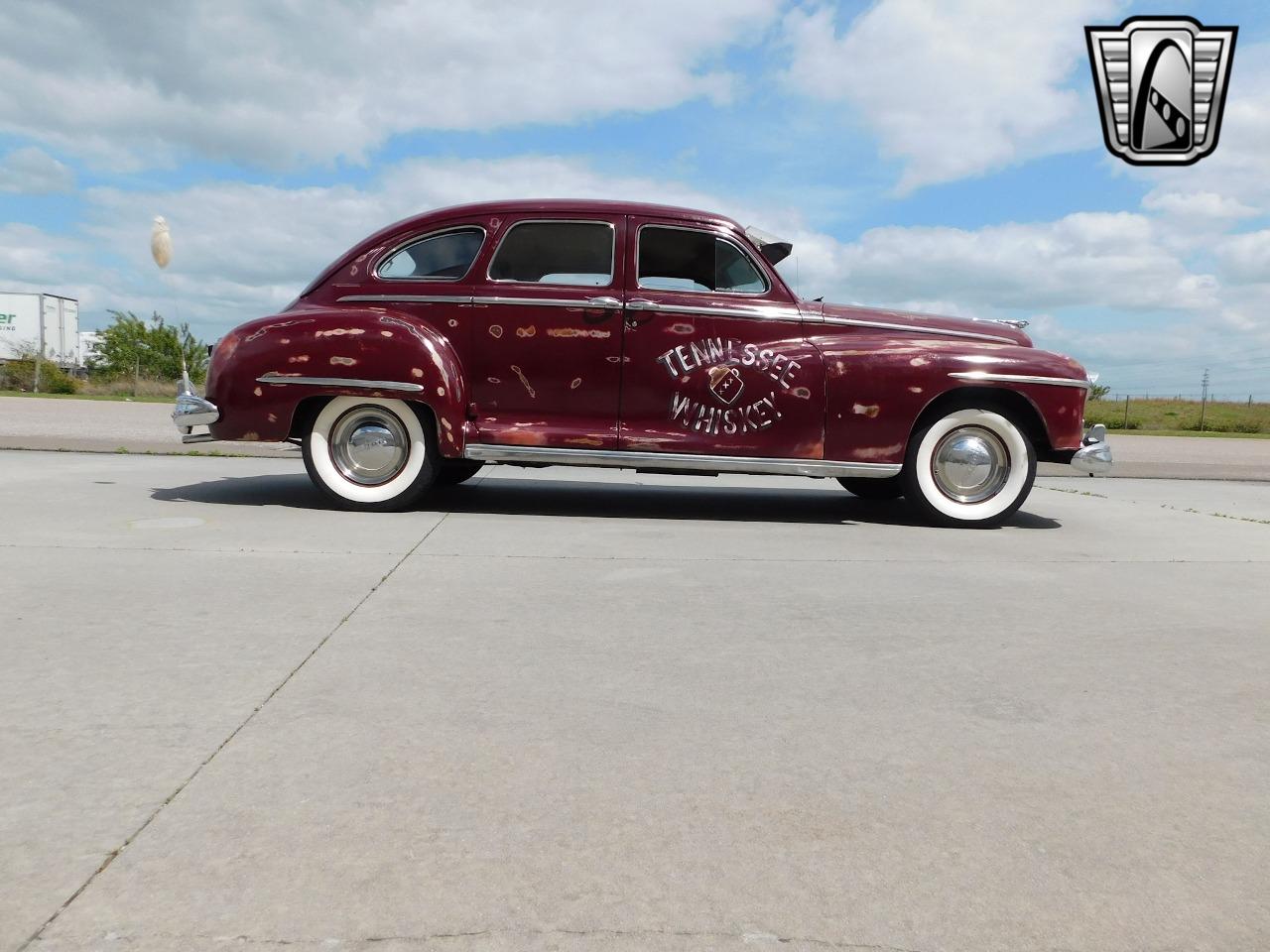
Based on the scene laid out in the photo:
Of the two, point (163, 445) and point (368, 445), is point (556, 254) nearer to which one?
point (368, 445)

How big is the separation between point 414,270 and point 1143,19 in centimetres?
672

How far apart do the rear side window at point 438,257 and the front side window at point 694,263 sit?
3.54 feet

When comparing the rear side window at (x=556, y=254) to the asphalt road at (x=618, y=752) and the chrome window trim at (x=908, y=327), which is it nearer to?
the chrome window trim at (x=908, y=327)

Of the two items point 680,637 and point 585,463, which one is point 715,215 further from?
point 680,637

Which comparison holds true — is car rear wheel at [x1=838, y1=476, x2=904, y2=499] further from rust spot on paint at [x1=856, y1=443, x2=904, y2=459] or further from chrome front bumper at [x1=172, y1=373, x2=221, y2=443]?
chrome front bumper at [x1=172, y1=373, x2=221, y2=443]

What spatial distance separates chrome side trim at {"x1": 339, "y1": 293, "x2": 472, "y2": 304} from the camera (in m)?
6.41

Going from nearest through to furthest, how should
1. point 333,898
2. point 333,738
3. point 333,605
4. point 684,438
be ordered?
point 333,898 < point 333,738 < point 333,605 < point 684,438

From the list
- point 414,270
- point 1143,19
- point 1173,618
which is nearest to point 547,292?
point 414,270

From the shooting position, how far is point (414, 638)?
3.37 m

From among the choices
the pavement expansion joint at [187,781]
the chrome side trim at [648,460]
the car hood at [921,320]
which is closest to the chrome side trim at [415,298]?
the chrome side trim at [648,460]

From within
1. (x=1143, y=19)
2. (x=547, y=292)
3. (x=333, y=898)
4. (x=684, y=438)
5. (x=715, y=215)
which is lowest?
(x=333, y=898)

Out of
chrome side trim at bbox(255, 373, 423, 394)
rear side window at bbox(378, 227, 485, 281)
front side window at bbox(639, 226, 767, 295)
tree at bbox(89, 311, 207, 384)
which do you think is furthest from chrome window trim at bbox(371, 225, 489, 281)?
tree at bbox(89, 311, 207, 384)

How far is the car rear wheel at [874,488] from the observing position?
7.66 meters

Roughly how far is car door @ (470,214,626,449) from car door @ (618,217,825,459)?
0.41 ft
